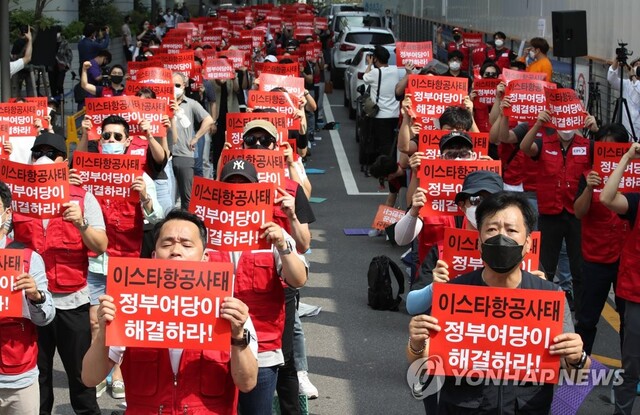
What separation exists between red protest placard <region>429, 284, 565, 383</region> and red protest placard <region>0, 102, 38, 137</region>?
22.9 feet

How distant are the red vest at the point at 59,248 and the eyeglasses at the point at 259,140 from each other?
4.51 ft

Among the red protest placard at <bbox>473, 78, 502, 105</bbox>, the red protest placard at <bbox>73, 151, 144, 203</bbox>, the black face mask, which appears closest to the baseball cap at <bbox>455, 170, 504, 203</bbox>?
the black face mask

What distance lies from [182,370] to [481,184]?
7.45 ft

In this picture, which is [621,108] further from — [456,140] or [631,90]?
[456,140]

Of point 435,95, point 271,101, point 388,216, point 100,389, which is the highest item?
point 435,95

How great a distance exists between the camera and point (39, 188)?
7.61 m

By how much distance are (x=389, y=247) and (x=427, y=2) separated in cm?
4130

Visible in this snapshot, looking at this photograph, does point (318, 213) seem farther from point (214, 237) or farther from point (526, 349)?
point (526, 349)

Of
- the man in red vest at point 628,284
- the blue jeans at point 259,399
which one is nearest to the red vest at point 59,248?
the blue jeans at point 259,399

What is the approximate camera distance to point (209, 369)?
5000 mm

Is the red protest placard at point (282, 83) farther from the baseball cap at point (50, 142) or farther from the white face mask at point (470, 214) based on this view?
the white face mask at point (470, 214)

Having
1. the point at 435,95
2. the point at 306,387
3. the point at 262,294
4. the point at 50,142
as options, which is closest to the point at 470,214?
the point at 262,294

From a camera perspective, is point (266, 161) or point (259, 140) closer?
point (266, 161)

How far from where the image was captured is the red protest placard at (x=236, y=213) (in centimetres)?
659
